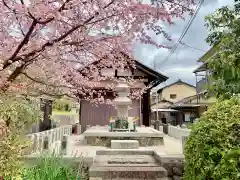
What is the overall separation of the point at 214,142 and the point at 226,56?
1.91 metres

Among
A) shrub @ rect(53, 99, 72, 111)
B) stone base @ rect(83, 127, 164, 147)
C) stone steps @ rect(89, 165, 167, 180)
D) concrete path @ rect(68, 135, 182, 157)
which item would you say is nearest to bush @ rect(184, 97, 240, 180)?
stone steps @ rect(89, 165, 167, 180)

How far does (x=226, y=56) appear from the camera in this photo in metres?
4.11

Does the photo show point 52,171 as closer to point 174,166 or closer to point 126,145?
point 174,166

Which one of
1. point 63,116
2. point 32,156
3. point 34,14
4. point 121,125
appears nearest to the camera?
point 34,14

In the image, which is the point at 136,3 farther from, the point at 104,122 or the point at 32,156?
the point at 104,122

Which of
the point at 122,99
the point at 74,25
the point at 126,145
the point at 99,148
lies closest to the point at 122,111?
the point at 122,99

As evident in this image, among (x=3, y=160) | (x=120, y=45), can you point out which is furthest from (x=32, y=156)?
(x=120, y=45)

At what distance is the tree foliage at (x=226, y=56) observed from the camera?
3.41 m

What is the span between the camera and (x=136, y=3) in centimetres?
293

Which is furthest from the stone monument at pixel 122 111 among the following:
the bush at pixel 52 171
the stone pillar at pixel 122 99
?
the bush at pixel 52 171

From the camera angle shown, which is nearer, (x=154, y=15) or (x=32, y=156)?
(x=154, y=15)

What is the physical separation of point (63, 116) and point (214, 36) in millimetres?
13940

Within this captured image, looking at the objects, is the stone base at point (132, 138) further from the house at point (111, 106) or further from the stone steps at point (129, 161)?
the house at point (111, 106)

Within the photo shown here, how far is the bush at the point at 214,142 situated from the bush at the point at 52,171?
216 cm
